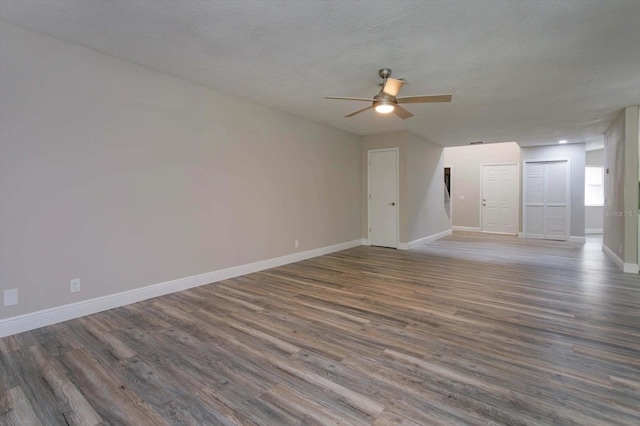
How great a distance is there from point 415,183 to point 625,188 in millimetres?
3399

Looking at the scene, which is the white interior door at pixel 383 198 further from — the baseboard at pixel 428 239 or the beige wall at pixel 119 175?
the beige wall at pixel 119 175

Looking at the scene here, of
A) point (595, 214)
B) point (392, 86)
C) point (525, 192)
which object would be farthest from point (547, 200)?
point (392, 86)

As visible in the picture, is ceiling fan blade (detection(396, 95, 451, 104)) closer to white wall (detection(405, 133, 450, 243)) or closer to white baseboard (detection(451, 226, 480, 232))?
white wall (detection(405, 133, 450, 243))

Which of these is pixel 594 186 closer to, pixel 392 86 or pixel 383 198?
pixel 383 198

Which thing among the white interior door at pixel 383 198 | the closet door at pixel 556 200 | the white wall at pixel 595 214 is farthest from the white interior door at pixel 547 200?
the white interior door at pixel 383 198

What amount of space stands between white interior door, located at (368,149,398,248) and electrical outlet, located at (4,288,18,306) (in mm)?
5852

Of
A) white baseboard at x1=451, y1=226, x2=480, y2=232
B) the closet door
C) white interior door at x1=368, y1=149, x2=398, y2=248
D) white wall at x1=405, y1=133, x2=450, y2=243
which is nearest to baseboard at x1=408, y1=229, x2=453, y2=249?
white wall at x1=405, y1=133, x2=450, y2=243

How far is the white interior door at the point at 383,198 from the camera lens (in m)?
6.85

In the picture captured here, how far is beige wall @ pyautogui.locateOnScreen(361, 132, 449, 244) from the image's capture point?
673 cm

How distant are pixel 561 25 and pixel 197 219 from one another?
4075 mm

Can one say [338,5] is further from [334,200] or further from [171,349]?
[334,200]

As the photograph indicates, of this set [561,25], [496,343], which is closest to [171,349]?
[496,343]

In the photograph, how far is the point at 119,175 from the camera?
3285 mm

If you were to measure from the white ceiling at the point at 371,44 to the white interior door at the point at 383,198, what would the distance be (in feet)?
7.68
